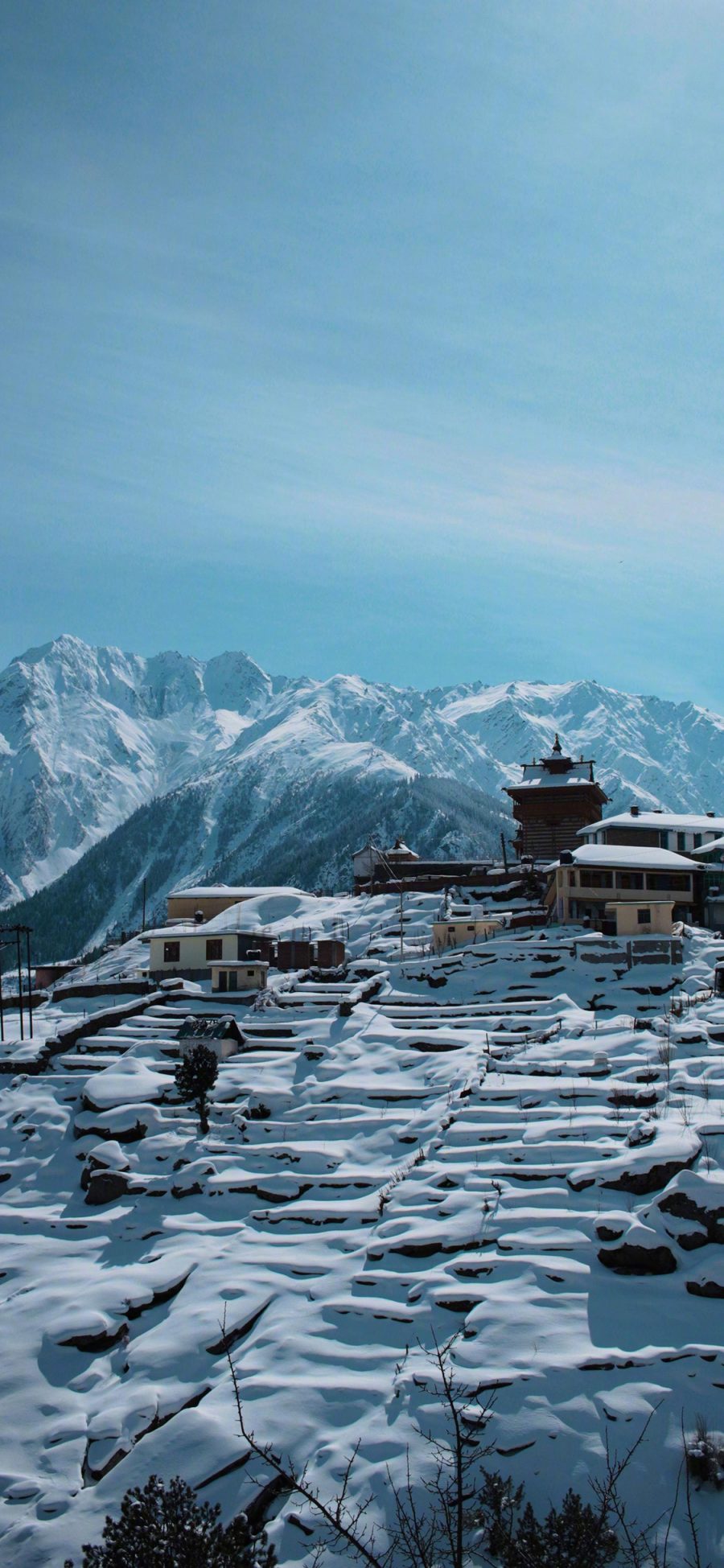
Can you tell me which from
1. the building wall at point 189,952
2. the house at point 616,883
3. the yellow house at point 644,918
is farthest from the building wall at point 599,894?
the building wall at point 189,952

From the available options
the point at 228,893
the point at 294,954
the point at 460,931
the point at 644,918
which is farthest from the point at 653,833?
the point at 228,893

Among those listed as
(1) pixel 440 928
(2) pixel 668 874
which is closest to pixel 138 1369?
(1) pixel 440 928

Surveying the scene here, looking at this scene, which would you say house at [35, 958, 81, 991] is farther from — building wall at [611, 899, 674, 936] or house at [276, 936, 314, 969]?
building wall at [611, 899, 674, 936]

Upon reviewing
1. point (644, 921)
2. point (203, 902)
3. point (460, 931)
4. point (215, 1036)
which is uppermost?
point (644, 921)

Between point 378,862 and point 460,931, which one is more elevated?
point 378,862

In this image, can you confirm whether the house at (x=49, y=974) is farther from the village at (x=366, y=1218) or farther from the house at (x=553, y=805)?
the house at (x=553, y=805)

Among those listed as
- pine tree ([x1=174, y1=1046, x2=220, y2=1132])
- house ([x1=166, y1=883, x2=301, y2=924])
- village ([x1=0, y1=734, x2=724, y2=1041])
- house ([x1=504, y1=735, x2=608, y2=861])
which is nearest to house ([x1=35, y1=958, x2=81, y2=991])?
village ([x1=0, y1=734, x2=724, y2=1041])

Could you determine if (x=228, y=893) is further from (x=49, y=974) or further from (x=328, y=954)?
(x=328, y=954)
